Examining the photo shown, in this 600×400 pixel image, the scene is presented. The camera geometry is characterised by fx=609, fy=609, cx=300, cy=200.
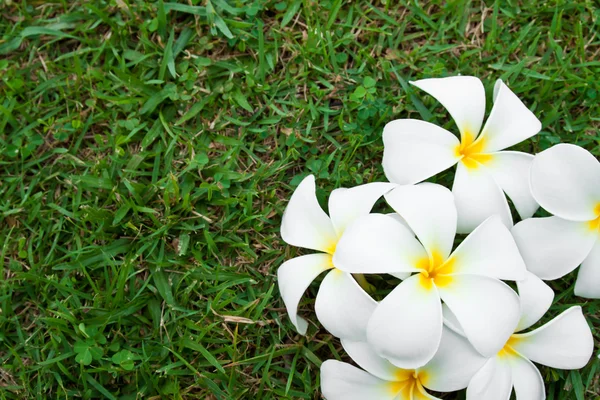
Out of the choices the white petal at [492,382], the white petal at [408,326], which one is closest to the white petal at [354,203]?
the white petal at [408,326]

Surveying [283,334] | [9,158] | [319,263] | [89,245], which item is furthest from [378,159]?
[9,158]

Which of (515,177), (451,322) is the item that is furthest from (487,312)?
(515,177)

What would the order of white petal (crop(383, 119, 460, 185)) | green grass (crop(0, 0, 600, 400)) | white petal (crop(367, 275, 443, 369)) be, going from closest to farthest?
white petal (crop(367, 275, 443, 369)) < white petal (crop(383, 119, 460, 185)) < green grass (crop(0, 0, 600, 400))

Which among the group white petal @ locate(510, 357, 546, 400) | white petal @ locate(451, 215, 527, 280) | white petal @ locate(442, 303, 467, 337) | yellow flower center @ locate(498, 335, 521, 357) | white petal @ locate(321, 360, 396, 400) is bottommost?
white petal @ locate(321, 360, 396, 400)

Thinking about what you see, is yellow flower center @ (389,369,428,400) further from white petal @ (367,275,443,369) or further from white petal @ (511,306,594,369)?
white petal @ (511,306,594,369)

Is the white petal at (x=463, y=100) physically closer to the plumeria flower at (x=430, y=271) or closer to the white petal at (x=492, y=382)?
the plumeria flower at (x=430, y=271)

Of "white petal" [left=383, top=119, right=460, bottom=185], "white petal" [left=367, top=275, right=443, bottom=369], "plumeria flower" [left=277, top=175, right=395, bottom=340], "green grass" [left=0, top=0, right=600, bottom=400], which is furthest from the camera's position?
"green grass" [left=0, top=0, right=600, bottom=400]

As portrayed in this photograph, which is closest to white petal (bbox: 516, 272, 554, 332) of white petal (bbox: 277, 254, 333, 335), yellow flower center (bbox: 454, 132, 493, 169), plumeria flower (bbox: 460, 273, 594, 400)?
plumeria flower (bbox: 460, 273, 594, 400)
